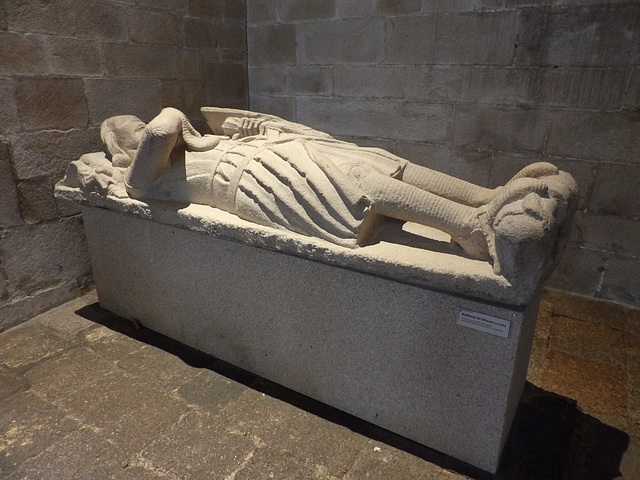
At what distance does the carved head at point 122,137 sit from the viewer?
7.89 feet

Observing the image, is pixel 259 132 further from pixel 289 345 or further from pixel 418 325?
pixel 418 325

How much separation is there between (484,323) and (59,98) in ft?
8.28

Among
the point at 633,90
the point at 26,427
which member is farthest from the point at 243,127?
the point at 633,90

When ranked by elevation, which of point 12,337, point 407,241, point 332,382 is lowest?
point 12,337

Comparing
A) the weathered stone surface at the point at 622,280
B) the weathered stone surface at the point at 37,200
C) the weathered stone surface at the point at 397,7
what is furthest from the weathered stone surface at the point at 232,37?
the weathered stone surface at the point at 622,280

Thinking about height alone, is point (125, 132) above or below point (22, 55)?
below

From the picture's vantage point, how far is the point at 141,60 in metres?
3.01

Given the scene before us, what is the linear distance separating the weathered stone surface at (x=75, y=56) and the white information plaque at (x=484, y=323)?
2484mm

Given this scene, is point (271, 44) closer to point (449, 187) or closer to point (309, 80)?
point (309, 80)

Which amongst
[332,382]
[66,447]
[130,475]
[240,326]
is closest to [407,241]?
[332,382]

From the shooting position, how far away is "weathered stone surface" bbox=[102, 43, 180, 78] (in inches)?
112

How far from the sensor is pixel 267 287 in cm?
196

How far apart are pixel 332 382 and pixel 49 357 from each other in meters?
1.42

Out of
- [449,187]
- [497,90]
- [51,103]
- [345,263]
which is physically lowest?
[345,263]
